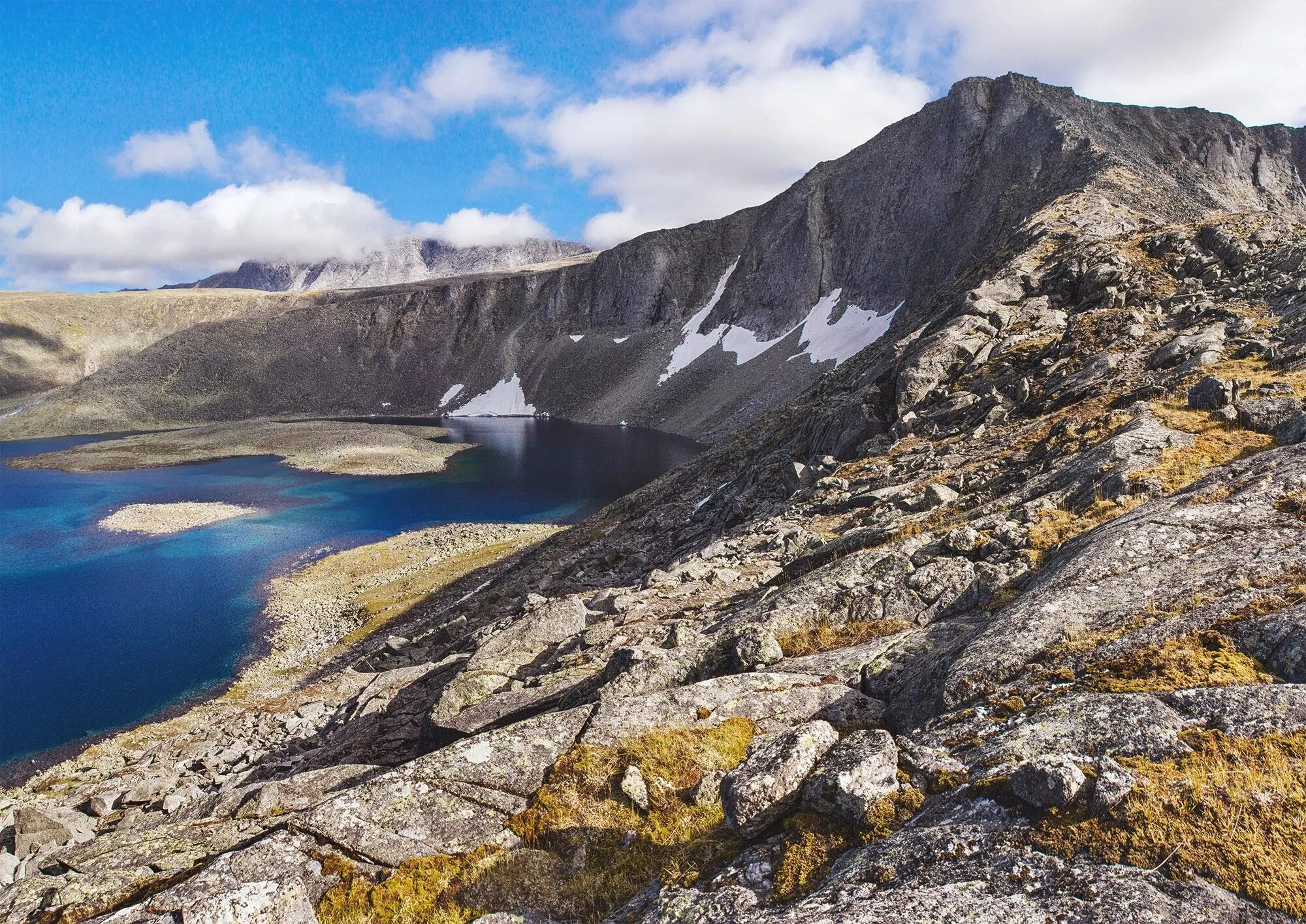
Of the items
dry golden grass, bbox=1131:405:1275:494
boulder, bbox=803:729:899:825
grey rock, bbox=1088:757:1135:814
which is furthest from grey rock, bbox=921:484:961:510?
grey rock, bbox=1088:757:1135:814

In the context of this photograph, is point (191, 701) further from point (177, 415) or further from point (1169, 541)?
point (177, 415)

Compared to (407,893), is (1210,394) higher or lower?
higher

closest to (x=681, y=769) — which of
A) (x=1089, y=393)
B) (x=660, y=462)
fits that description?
(x=1089, y=393)

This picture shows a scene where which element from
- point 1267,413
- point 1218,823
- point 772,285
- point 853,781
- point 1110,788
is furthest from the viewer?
point 772,285

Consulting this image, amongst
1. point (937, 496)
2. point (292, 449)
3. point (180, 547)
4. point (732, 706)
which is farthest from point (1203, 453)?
point (292, 449)

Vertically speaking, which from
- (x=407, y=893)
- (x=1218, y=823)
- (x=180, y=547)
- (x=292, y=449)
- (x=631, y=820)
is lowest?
(x=180, y=547)

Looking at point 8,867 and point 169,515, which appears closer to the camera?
point 8,867

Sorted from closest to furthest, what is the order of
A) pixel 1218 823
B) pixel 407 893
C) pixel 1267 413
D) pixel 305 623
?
1. pixel 1218 823
2. pixel 407 893
3. pixel 1267 413
4. pixel 305 623

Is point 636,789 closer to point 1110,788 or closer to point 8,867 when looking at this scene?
point 1110,788

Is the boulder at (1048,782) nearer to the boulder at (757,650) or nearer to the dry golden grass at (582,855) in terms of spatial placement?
the dry golden grass at (582,855)
